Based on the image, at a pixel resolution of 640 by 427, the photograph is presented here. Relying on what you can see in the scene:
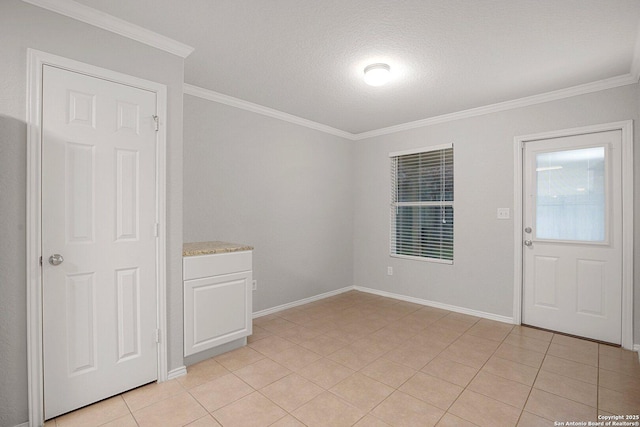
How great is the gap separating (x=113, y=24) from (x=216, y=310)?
2218mm

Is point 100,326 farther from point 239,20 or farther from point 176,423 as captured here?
point 239,20

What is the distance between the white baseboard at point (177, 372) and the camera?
2.30 metres

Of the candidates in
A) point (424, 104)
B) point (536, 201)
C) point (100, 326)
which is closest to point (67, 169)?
point (100, 326)

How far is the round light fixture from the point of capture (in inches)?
101

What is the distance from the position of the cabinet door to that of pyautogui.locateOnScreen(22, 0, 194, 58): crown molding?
1791 millimetres

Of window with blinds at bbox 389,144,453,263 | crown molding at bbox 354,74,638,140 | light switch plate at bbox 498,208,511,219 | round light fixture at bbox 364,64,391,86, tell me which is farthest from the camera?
window with blinds at bbox 389,144,453,263

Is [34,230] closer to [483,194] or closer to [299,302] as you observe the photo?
[299,302]

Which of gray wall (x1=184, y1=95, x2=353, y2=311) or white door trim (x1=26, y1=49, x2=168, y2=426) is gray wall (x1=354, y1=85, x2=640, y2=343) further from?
white door trim (x1=26, y1=49, x2=168, y2=426)

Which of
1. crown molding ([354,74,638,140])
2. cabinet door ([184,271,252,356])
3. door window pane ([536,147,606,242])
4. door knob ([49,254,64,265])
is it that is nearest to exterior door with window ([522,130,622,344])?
door window pane ([536,147,606,242])

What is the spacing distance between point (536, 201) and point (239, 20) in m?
3.38

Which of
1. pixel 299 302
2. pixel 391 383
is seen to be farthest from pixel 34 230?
pixel 299 302

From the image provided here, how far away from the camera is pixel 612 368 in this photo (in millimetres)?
2467

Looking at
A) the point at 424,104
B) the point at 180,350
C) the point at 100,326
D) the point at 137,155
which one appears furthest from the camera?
the point at 424,104

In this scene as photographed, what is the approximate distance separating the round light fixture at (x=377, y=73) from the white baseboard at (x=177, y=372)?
282 centimetres
